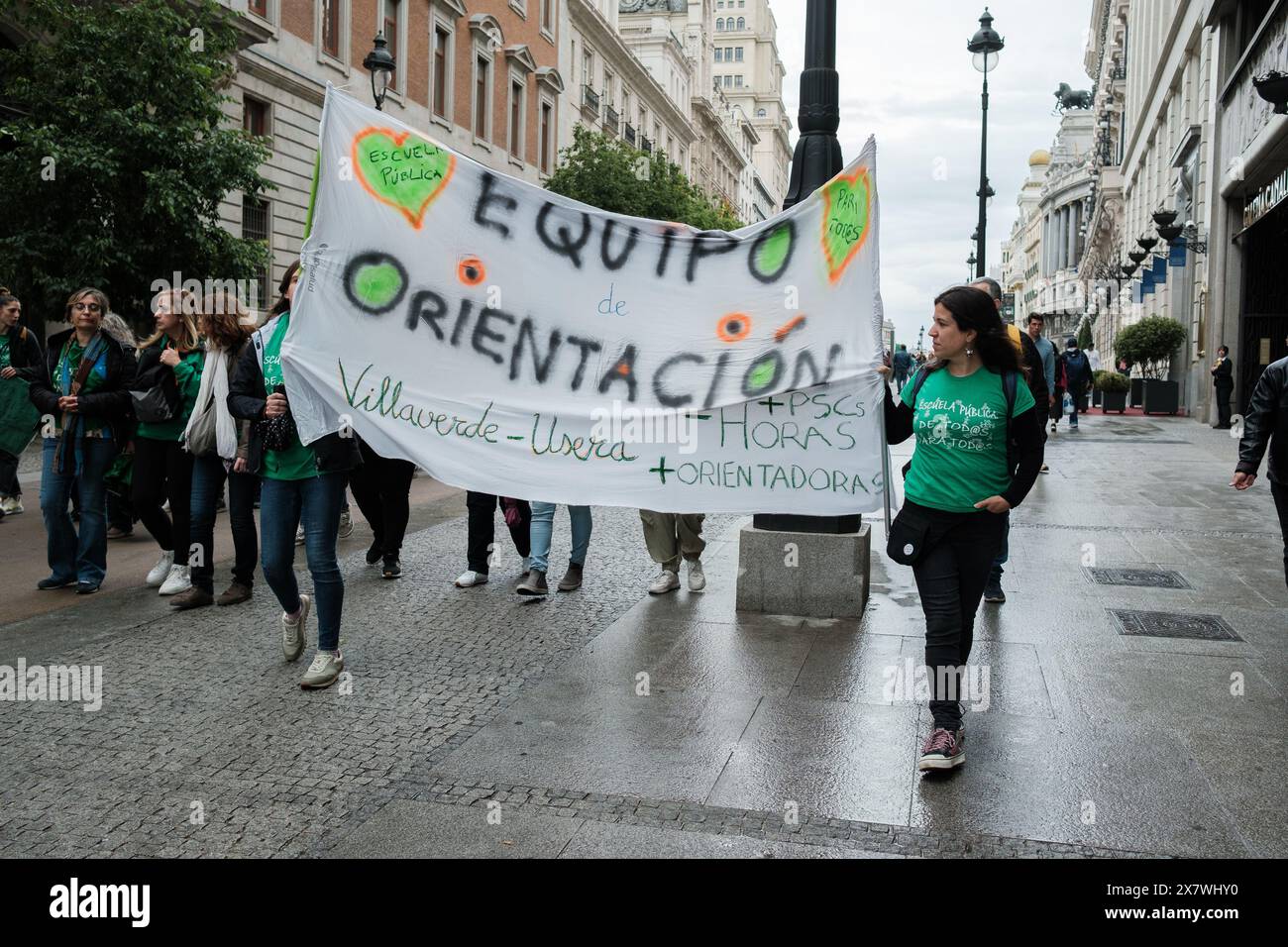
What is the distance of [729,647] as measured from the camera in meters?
6.00

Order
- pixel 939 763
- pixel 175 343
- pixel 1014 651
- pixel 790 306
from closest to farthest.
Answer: pixel 939 763 < pixel 790 306 < pixel 1014 651 < pixel 175 343

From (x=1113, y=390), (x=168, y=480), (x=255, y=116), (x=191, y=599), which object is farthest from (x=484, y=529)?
(x=1113, y=390)

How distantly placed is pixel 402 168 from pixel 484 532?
2.77 m

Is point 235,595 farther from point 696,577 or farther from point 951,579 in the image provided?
point 951,579

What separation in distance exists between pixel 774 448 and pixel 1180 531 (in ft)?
18.8

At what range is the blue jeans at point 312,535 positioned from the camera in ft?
17.4

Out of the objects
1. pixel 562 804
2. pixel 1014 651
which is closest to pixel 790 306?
pixel 1014 651

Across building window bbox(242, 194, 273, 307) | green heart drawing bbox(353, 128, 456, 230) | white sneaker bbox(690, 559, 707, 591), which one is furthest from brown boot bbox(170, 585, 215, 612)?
building window bbox(242, 194, 273, 307)

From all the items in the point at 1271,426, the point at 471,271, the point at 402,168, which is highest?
the point at 402,168

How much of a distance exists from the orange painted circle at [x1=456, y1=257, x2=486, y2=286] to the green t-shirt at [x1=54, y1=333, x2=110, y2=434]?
2.96 meters

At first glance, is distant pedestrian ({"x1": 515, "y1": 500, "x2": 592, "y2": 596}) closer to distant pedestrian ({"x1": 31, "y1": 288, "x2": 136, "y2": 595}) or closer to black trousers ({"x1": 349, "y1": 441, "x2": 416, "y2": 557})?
black trousers ({"x1": 349, "y1": 441, "x2": 416, "y2": 557})

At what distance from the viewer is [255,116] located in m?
23.7

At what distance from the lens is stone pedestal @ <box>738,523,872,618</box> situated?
660 cm

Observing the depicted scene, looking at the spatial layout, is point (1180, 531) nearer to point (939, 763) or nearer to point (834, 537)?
point (834, 537)
